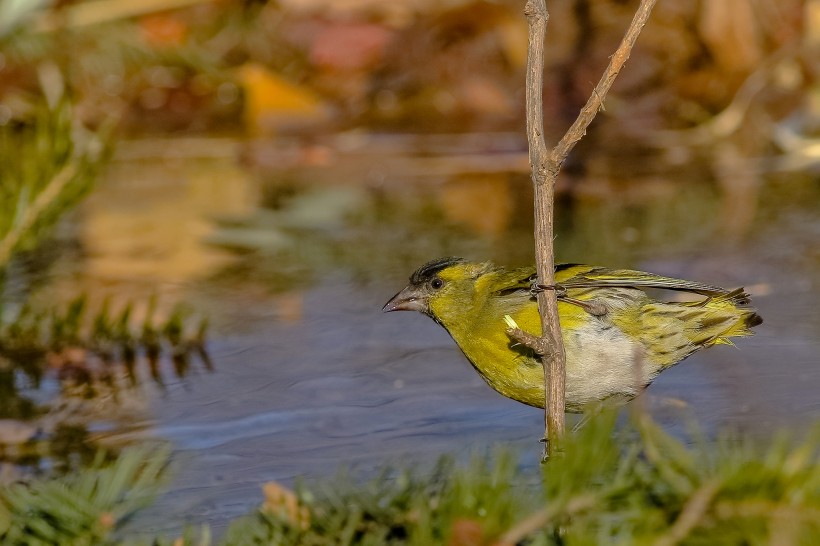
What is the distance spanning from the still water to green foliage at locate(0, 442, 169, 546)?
0.91 metres

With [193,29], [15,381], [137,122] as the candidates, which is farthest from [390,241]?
[193,29]

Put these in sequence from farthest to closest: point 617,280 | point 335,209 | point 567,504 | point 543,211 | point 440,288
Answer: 1. point 335,209
2. point 440,288
3. point 617,280
4. point 543,211
5. point 567,504

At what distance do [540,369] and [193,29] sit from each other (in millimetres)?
7205

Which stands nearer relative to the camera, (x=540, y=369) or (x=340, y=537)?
(x=340, y=537)

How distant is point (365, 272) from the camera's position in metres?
5.19

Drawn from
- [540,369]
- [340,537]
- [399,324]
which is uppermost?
[340,537]

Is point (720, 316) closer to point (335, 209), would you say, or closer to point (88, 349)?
point (88, 349)

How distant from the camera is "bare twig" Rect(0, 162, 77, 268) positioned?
123 inches

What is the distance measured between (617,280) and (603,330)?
14cm

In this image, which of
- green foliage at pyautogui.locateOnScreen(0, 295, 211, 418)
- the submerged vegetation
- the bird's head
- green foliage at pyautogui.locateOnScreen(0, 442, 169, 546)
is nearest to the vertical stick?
the submerged vegetation

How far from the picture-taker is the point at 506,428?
11.3 feet

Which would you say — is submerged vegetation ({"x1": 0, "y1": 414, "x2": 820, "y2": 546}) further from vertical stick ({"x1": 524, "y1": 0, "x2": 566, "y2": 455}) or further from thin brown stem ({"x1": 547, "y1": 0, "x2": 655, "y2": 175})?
thin brown stem ({"x1": 547, "y1": 0, "x2": 655, "y2": 175})

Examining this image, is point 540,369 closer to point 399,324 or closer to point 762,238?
point 399,324

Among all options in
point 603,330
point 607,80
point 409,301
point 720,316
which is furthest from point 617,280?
point 607,80
